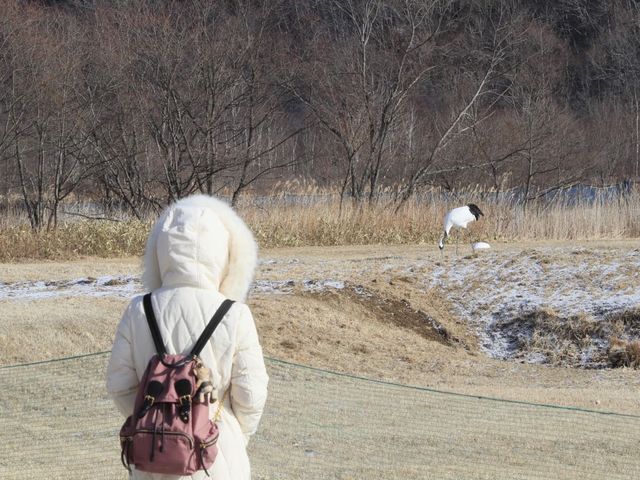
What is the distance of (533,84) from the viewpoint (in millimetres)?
33812

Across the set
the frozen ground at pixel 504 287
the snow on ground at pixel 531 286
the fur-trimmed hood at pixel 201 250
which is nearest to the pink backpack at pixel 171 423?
the fur-trimmed hood at pixel 201 250

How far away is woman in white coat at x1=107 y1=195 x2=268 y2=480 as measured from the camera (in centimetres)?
351

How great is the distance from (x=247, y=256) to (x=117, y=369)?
0.58 metres

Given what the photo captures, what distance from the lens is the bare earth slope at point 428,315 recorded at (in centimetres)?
1105

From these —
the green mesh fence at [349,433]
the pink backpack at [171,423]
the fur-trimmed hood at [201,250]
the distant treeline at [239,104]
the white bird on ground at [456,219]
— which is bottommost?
the green mesh fence at [349,433]

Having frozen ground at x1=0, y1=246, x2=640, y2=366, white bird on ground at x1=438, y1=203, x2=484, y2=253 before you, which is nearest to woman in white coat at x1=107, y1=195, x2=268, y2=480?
frozen ground at x1=0, y1=246, x2=640, y2=366

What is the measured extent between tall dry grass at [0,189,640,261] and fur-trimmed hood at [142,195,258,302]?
49.6 ft

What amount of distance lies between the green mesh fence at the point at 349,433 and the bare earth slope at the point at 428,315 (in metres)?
1.51

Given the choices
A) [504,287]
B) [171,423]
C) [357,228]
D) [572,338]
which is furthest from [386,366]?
[357,228]

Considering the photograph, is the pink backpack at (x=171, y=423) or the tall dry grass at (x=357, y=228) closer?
the pink backpack at (x=171, y=423)

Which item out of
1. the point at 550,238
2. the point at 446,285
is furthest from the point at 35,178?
the point at 446,285

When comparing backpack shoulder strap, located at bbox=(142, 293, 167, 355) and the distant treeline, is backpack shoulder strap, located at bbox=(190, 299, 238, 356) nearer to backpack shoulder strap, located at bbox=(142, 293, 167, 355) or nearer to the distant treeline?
backpack shoulder strap, located at bbox=(142, 293, 167, 355)

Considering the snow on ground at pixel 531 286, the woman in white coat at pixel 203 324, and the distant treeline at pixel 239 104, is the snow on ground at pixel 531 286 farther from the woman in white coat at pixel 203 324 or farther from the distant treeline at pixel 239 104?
the woman in white coat at pixel 203 324

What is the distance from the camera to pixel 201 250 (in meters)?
3.60
